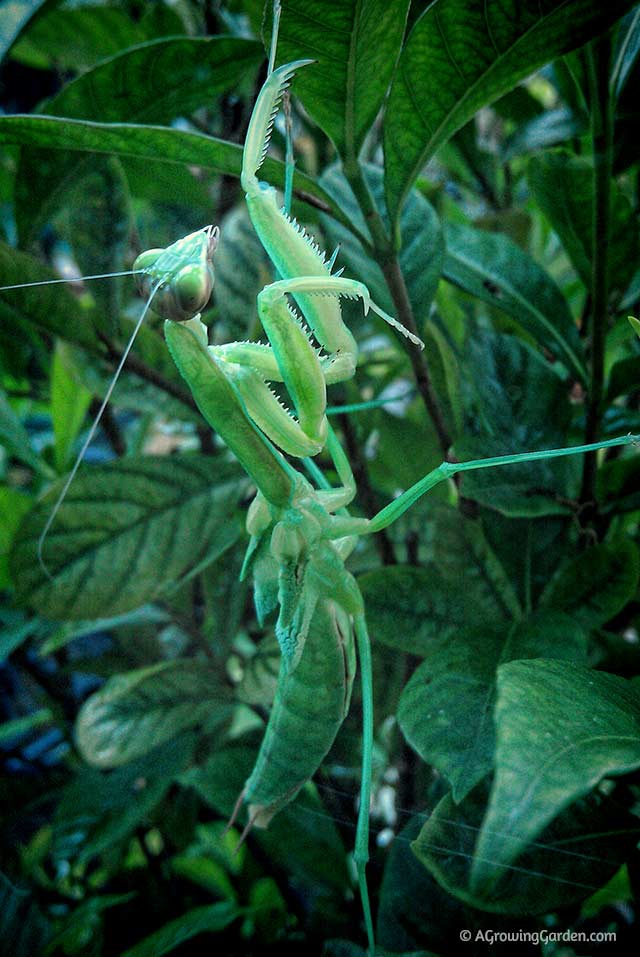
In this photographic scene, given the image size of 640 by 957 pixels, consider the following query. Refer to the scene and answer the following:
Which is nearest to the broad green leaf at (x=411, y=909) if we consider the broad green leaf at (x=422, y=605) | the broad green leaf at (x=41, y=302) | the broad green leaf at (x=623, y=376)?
the broad green leaf at (x=422, y=605)

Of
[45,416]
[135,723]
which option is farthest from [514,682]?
[45,416]

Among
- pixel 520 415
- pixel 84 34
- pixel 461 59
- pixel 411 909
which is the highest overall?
pixel 84 34

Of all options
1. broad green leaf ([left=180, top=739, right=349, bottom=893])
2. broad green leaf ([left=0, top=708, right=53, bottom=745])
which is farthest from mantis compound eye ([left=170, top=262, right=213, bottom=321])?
broad green leaf ([left=0, top=708, right=53, bottom=745])

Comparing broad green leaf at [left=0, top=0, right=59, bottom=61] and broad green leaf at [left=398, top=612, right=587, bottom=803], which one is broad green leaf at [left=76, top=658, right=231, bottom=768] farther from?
broad green leaf at [left=0, top=0, right=59, bottom=61]

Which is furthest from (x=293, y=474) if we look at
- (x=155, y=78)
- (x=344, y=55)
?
(x=155, y=78)

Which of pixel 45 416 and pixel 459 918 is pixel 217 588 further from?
pixel 45 416

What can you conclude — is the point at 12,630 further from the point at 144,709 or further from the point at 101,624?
the point at 144,709
